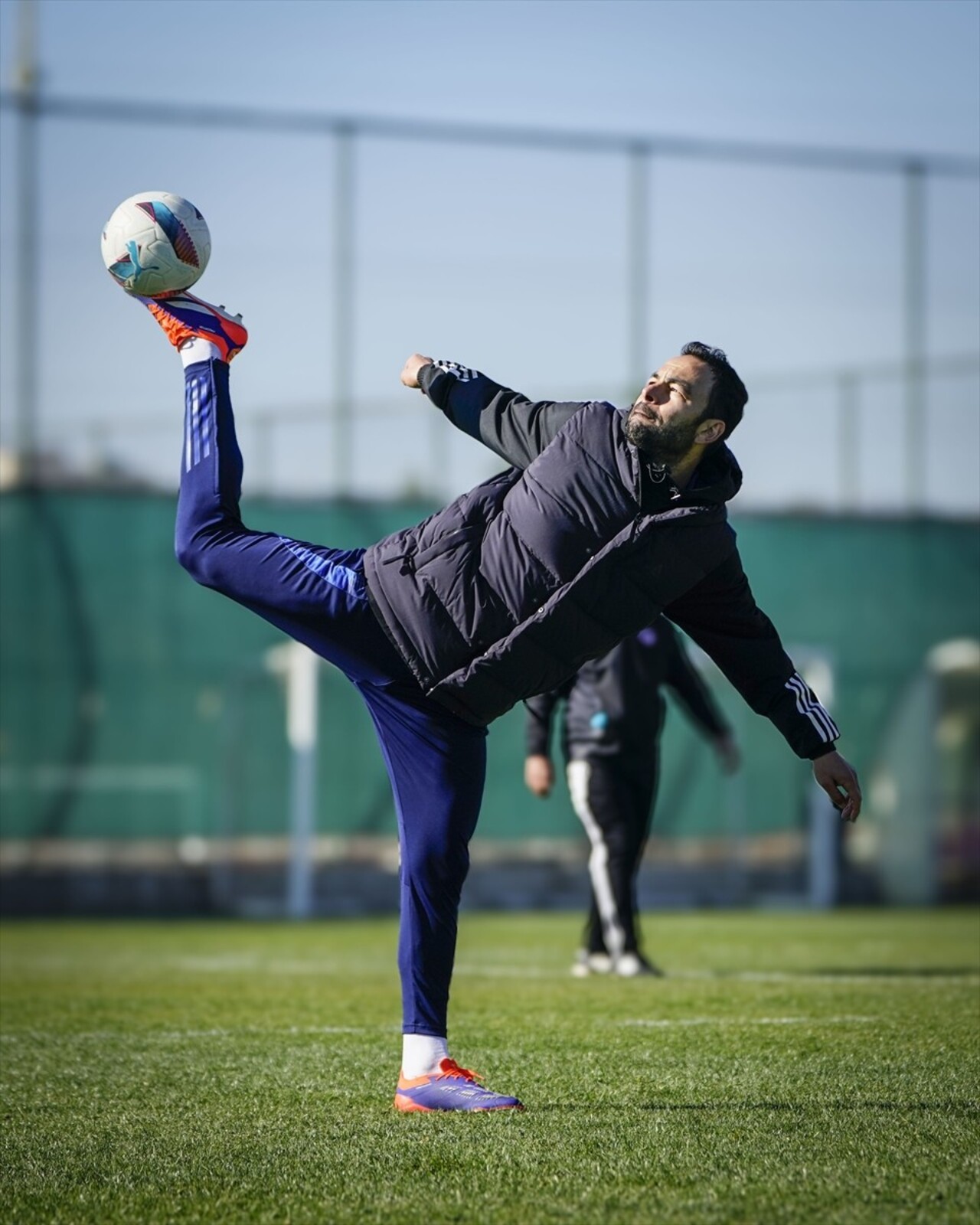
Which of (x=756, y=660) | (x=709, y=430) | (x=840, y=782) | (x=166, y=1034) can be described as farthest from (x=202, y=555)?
(x=166, y=1034)

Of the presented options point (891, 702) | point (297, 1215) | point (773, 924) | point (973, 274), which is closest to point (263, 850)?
point (773, 924)

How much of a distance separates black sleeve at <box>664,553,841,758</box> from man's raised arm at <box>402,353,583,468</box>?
622 millimetres

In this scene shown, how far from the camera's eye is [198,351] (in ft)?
16.7

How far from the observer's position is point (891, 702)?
18.4 metres

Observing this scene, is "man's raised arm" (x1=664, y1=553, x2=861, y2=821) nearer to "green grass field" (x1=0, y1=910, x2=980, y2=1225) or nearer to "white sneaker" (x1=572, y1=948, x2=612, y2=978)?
"green grass field" (x1=0, y1=910, x2=980, y2=1225)

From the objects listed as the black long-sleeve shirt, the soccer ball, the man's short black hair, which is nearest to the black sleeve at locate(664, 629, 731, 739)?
the black long-sleeve shirt

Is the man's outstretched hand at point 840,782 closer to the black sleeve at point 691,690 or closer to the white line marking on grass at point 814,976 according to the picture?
the white line marking on grass at point 814,976

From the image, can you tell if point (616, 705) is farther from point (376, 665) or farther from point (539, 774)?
point (376, 665)

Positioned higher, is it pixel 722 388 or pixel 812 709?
pixel 722 388

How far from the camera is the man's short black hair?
4719mm

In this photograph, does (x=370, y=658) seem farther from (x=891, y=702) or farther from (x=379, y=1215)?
(x=891, y=702)

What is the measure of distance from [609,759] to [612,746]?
0.22 feet

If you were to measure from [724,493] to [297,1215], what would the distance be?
85.1 inches

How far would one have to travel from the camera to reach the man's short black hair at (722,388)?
472 centimetres
